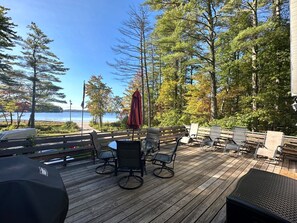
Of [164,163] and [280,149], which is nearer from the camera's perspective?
[164,163]

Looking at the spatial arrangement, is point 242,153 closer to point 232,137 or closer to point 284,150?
point 232,137

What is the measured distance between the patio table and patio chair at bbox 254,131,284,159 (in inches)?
156

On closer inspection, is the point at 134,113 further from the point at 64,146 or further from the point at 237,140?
the point at 237,140

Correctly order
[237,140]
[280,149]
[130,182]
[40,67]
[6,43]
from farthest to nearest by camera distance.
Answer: [40,67] → [6,43] → [237,140] → [280,149] → [130,182]

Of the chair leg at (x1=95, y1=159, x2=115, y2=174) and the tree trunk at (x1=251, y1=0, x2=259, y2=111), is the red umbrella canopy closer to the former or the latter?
the chair leg at (x1=95, y1=159, x2=115, y2=174)

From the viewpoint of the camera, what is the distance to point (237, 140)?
20.6 feet

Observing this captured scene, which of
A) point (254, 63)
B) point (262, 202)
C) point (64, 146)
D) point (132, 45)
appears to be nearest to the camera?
point (262, 202)

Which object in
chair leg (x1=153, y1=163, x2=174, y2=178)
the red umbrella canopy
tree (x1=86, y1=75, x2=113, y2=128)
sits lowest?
chair leg (x1=153, y1=163, x2=174, y2=178)

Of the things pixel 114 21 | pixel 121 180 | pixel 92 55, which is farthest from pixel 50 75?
pixel 121 180

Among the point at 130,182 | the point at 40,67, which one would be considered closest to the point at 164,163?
the point at 130,182

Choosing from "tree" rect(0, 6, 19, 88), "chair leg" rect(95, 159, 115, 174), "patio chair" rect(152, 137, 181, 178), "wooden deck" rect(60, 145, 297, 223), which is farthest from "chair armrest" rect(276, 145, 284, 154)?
"tree" rect(0, 6, 19, 88)

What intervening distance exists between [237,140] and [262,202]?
5.42 meters

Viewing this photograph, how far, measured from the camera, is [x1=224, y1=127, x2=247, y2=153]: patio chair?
5.92 m

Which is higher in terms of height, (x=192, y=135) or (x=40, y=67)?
(x=40, y=67)
